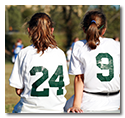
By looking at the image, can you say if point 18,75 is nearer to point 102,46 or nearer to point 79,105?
point 79,105

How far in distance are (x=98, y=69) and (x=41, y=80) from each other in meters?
0.69

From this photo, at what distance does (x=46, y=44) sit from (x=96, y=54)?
24.1 inches

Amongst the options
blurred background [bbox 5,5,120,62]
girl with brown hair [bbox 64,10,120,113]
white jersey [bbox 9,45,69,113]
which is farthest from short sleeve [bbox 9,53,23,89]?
blurred background [bbox 5,5,120,62]

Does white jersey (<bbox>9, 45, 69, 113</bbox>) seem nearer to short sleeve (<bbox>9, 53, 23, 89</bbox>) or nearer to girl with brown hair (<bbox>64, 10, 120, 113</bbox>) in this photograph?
short sleeve (<bbox>9, 53, 23, 89</bbox>)

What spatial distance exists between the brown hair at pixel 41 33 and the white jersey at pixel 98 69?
1.20 ft

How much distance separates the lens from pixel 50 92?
2209mm

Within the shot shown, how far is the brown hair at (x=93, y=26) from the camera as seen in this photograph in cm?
241

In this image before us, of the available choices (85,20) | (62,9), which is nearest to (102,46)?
(85,20)

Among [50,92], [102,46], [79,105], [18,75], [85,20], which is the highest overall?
[85,20]

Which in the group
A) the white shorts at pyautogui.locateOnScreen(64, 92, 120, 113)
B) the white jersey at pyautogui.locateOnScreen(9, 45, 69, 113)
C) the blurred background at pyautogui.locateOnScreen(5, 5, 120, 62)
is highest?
the blurred background at pyautogui.locateOnScreen(5, 5, 120, 62)

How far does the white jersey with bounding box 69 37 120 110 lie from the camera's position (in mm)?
2379

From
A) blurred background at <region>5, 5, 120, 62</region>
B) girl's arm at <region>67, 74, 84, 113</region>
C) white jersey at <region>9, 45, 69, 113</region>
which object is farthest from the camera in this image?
blurred background at <region>5, 5, 120, 62</region>

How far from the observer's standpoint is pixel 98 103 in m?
2.38

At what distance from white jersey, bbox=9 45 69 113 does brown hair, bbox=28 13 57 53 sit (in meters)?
0.07
